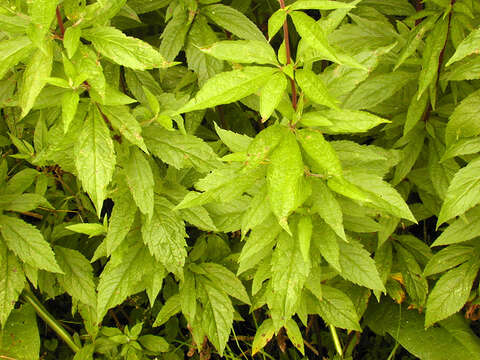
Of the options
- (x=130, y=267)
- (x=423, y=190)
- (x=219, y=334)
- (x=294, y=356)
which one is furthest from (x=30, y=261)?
(x=423, y=190)

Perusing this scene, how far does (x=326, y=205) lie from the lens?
171cm

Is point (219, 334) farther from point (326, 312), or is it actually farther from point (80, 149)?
point (80, 149)

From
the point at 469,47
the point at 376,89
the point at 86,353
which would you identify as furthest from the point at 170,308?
the point at 469,47

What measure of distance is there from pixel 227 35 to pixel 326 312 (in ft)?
4.71

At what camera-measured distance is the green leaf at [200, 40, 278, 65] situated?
1.50 metres

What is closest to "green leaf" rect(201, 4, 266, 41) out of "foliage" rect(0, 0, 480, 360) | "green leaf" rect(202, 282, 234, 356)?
"foliage" rect(0, 0, 480, 360)

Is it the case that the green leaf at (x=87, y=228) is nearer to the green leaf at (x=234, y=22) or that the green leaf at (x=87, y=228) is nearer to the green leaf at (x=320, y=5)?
the green leaf at (x=234, y=22)

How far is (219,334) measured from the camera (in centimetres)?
240

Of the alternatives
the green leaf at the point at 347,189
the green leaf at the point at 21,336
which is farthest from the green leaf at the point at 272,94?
the green leaf at the point at 21,336

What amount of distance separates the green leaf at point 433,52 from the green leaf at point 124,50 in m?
1.04

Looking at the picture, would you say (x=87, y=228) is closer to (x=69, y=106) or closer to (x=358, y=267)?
(x=69, y=106)

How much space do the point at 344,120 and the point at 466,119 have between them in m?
0.68

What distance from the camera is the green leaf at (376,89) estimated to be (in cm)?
214

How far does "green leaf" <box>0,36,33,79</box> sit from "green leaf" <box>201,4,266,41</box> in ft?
2.93
